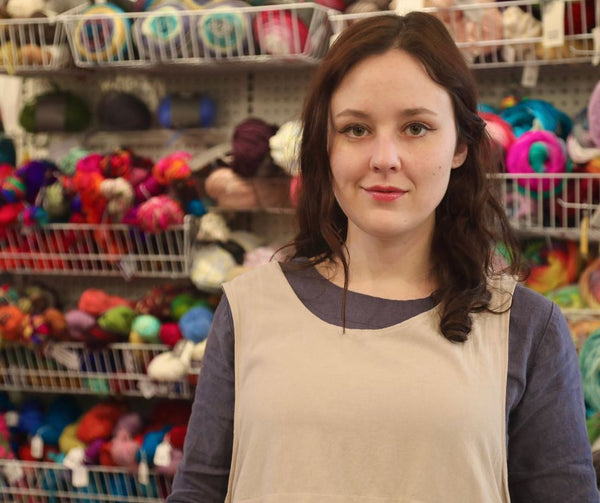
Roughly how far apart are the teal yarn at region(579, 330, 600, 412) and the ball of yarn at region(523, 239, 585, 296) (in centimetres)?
26

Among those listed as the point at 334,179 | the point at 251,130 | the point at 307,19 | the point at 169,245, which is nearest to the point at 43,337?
the point at 169,245

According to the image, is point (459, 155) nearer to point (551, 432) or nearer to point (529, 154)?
point (551, 432)

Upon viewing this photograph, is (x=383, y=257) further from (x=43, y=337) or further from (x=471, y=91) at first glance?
(x=43, y=337)

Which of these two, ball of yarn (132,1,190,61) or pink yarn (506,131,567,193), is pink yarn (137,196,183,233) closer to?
ball of yarn (132,1,190,61)

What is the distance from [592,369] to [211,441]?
3.16ft

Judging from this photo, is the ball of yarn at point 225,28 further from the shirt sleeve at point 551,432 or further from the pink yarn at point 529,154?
the shirt sleeve at point 551,432

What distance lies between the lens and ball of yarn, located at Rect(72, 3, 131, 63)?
2.05 metres

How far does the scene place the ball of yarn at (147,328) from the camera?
211 cm

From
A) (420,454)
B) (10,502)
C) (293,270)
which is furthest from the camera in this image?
(10,502)

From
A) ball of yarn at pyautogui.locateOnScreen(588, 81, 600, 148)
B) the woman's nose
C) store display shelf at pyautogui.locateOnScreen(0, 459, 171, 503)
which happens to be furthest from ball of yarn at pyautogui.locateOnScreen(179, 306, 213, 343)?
the woman's nose

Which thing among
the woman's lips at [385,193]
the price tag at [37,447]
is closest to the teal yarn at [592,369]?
the woman's lips at [385,193]

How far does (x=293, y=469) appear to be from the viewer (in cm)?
87

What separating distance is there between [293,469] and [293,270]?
240 millimetres

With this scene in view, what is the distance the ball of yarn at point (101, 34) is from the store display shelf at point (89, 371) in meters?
0.76
